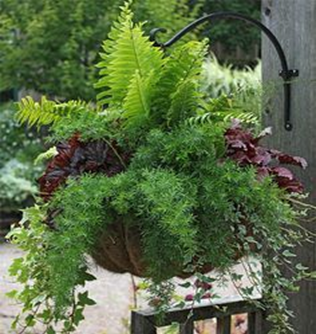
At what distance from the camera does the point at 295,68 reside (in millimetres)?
1877

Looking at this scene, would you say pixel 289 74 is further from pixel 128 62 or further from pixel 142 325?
pixel 142 325

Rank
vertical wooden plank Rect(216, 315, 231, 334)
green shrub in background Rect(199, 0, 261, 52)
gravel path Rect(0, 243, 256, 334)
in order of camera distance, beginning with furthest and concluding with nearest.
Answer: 1. green shrub in background Rect(199, 0, 261, 52)
2. gravel path Rect(0, 243, 256, 334)
3. vertical wooden plank Rect(216, 315, 231, 334)

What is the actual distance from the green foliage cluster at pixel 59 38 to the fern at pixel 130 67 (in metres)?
4.79

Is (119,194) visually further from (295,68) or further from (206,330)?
(206,330)

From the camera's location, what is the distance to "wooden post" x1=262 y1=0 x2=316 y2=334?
73.2 inches

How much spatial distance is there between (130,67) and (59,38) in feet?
17.2

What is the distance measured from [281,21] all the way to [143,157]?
→ 0.75 metres

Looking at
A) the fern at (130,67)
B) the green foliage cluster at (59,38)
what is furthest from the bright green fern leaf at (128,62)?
the green foliage cluster at (59,38)

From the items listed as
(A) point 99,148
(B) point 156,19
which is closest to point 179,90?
(A) point 99,148

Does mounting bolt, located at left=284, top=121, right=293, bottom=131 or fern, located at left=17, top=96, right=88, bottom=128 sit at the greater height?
mounting bolt, located at left=284, top=121, right=293, bottom=131

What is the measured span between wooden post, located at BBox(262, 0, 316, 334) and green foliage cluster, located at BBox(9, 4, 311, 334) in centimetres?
39

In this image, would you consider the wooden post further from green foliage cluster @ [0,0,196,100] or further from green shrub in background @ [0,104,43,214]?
green foliage cluster @ [0,0,196,100]

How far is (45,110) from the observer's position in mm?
1580

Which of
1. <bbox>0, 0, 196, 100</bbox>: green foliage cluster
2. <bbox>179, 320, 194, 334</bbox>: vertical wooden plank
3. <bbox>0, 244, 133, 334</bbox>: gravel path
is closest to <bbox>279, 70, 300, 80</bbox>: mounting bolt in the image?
<bbox>179, 320, 194, 334</bbox>: vertical wooden plank
